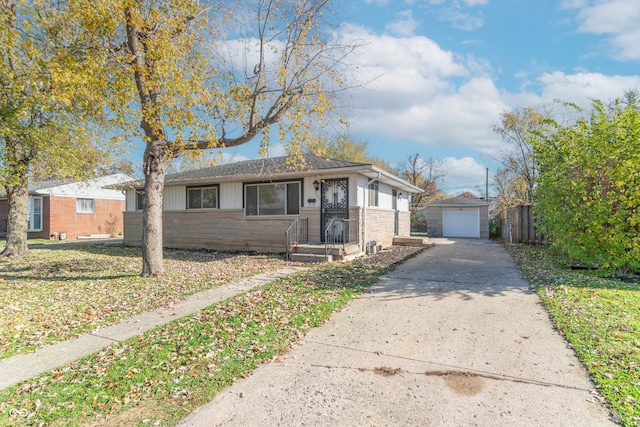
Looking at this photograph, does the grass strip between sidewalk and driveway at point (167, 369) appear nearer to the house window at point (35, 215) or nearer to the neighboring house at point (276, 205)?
the neighboring house at point (276, 205)

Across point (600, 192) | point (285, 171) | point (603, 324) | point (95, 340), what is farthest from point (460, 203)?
point (95, 340)

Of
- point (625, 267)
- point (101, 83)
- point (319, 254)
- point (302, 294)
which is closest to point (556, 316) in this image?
point (302, 294)

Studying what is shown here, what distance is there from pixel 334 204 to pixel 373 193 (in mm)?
2021

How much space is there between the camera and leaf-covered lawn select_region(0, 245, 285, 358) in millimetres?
4770

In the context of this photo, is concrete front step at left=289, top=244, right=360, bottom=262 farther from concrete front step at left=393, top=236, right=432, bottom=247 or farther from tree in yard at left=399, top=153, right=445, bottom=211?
tree in yard at left=399, top=153, right=445, bottom=211

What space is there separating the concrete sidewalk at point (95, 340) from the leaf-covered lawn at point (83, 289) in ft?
0.80

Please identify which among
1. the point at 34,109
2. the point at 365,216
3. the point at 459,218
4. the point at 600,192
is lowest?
the point at 459,218

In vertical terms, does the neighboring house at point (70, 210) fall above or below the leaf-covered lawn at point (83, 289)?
above

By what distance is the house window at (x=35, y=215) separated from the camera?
21.5m

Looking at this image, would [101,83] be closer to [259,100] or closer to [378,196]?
[259,100]

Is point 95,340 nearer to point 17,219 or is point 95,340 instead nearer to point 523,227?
point 17,219

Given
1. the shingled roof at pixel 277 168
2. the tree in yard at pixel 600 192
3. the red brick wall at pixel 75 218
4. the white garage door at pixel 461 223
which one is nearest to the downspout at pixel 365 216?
the shingled roof at pixel 277 168

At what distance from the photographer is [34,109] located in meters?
9.38

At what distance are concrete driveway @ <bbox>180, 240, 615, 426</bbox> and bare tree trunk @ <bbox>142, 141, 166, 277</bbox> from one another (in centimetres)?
490
